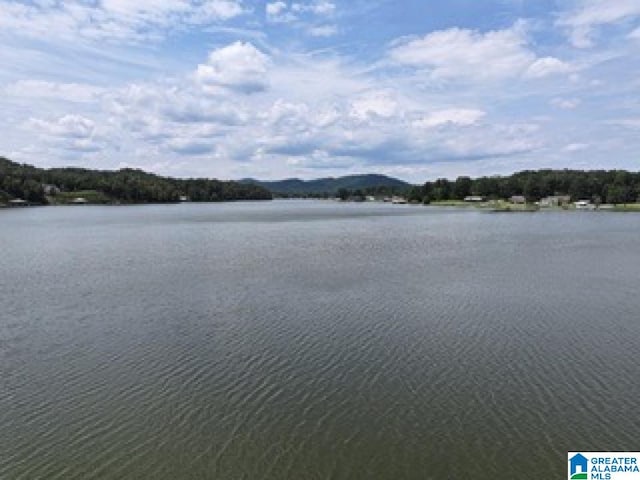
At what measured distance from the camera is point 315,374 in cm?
1861

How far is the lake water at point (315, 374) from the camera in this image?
13.1m

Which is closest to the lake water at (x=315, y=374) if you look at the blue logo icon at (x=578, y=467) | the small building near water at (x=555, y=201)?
the blue logo icon at (x=578, y=467)

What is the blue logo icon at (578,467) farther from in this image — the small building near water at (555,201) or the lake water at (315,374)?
the small building near water at (555,201)

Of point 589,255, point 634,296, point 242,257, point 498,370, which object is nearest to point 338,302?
point 498,370

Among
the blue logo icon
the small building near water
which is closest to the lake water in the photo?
the blue logo icon

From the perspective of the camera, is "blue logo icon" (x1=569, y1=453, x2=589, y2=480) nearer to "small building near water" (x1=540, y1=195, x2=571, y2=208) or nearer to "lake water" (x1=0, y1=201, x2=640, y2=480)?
"lake water" (x1=0, y1=201, x2=640, y2=480)

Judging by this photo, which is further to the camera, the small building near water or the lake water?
the small building near water

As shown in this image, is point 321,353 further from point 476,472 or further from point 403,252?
point 403,252

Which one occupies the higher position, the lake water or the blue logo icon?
the blue logo icon

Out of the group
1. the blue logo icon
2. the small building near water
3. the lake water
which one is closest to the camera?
the blue logo icon

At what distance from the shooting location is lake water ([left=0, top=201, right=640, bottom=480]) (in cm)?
1309

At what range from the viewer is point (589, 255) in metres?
52.5

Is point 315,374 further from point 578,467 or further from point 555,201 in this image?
point 555,201

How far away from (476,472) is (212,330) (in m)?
14.7
